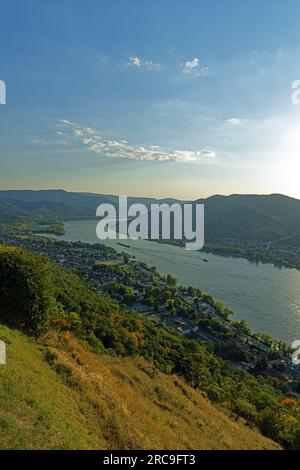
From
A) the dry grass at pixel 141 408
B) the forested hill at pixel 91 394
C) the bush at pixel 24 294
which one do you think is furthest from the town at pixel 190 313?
the bush at pixel 24 294

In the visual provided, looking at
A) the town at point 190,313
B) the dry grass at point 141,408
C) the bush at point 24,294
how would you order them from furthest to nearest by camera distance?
the town at point 190,313 < the bush at point 24,294 < the dry grass at point 141,408

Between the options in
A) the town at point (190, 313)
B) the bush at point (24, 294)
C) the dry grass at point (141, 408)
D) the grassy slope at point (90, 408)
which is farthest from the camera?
the town at point (190, 313)

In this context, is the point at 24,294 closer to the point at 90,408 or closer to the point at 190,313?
the point at 90,408

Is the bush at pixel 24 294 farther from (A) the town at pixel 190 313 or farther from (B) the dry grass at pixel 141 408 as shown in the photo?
(A) the town at pixel 190 313

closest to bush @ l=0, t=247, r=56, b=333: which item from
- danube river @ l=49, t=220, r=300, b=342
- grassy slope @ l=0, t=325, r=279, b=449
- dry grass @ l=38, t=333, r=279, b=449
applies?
grassy slope @ l=0, t=325, r=279, b=449

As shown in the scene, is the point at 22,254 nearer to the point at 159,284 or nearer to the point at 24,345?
the point at 24,345

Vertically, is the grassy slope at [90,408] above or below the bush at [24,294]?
below

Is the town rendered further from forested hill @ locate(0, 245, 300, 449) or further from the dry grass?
the dry grass
